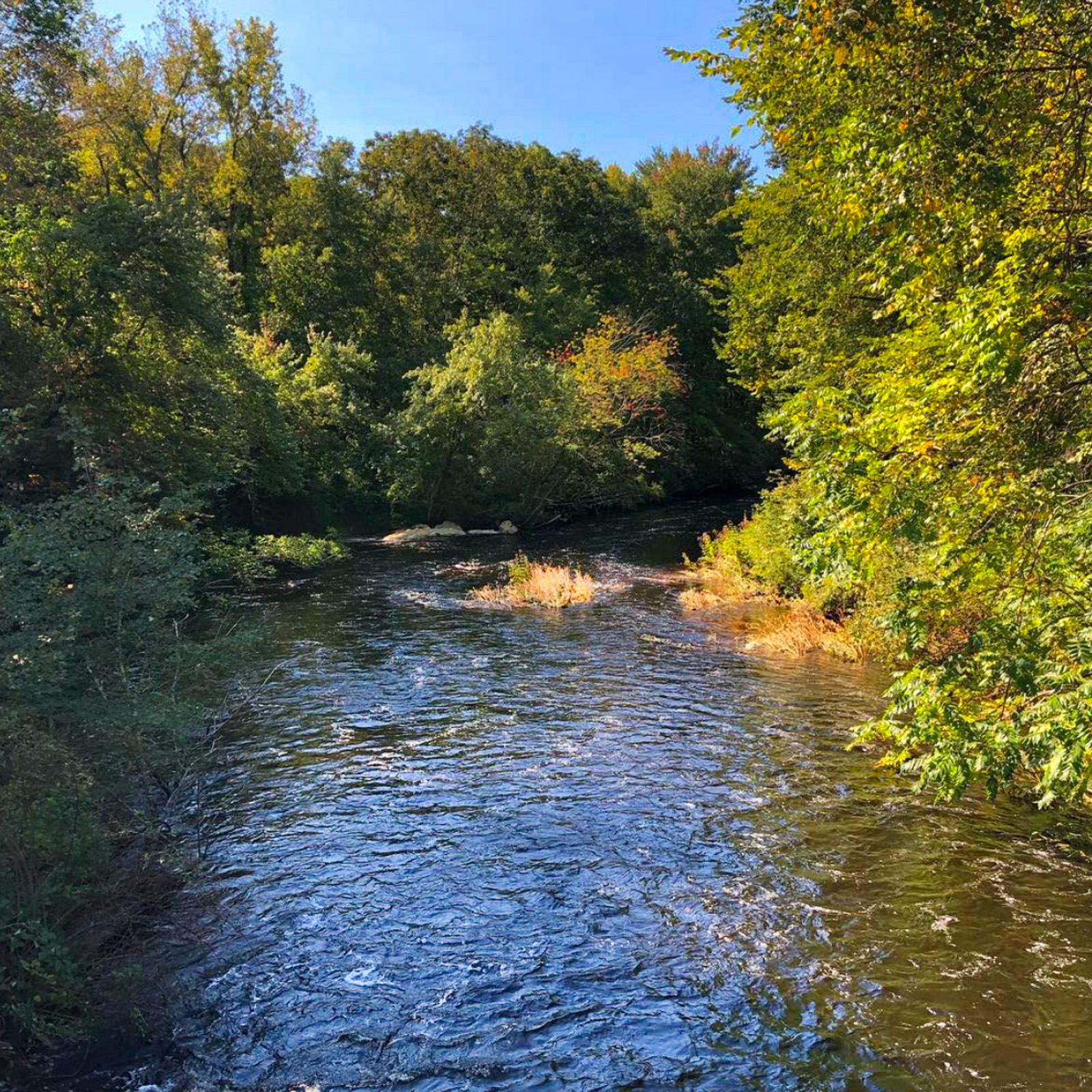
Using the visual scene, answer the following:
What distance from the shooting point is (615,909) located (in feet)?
24.2

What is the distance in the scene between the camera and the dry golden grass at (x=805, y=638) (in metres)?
15.6

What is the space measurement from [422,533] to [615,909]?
93.4 ft

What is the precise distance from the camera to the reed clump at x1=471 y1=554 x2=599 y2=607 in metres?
21.3

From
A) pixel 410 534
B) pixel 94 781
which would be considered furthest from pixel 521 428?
pixel 94 781

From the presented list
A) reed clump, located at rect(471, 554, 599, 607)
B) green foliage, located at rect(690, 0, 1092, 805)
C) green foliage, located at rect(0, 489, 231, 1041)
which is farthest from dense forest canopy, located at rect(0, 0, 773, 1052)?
green foliage, located at rect(690, 0, 1092, 805)

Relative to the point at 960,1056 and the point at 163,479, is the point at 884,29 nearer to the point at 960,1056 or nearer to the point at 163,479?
the point at 960,1056

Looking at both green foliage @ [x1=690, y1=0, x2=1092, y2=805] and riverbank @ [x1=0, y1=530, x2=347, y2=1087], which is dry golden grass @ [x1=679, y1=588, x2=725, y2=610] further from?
riverbank @ [x1=0, y1=530, x2=347, y2=1087]

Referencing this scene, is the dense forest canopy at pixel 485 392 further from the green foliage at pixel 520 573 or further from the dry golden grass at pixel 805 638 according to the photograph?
the green foliage at pixel 520 573

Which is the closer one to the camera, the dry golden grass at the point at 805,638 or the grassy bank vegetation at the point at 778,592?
the dry golden grass at the point at 805,638

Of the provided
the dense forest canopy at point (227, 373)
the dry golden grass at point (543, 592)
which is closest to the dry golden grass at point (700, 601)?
the dry golden grass at point (543, 592)

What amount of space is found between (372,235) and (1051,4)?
150ft

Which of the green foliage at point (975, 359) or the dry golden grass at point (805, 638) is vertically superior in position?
the green foliage at point (975, 359)

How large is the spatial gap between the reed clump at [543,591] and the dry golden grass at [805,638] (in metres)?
5.27

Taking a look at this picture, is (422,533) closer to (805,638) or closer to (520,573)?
(520,573)
